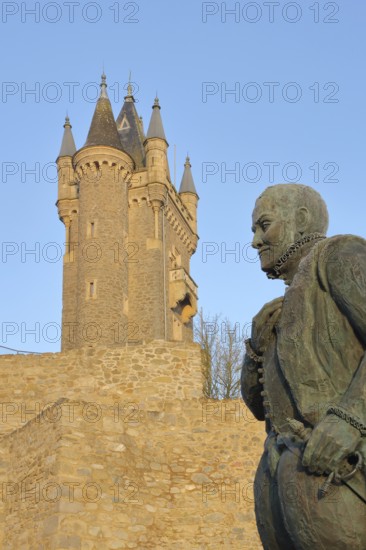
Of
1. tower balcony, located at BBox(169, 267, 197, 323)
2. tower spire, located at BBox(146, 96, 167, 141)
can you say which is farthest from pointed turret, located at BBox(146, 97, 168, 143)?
tower balcony, located at BBox(169, 267, 197, 323)

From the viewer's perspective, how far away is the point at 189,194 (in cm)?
5384

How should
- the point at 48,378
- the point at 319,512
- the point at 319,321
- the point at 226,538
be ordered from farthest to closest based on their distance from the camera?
the point at 48,378 → the point at 226,538 → the point at 319,321 → the point at 319,512

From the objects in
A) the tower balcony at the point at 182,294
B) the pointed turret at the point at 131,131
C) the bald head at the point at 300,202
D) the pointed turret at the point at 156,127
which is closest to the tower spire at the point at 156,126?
the pointed turret at the point at 156,127

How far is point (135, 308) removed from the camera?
44281 mm

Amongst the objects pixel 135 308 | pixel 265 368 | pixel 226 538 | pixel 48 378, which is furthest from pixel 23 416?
pixel 135 308

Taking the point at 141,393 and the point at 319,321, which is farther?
the point at 141,393

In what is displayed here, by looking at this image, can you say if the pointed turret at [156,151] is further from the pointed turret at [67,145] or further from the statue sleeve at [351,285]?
the statue sleeve at [351,285]

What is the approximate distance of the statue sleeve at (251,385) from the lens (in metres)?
3.28

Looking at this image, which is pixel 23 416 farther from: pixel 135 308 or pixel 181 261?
pixel 181 261

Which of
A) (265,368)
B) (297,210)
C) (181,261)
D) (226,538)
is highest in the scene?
(181,261)

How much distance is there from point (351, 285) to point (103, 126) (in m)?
44.2

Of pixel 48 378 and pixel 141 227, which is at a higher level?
pixel 141 227

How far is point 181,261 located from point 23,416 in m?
34.4

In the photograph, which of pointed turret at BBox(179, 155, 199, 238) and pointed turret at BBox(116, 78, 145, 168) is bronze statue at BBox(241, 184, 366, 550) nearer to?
pointed turret at BBox(116, 78, 145, 168)
